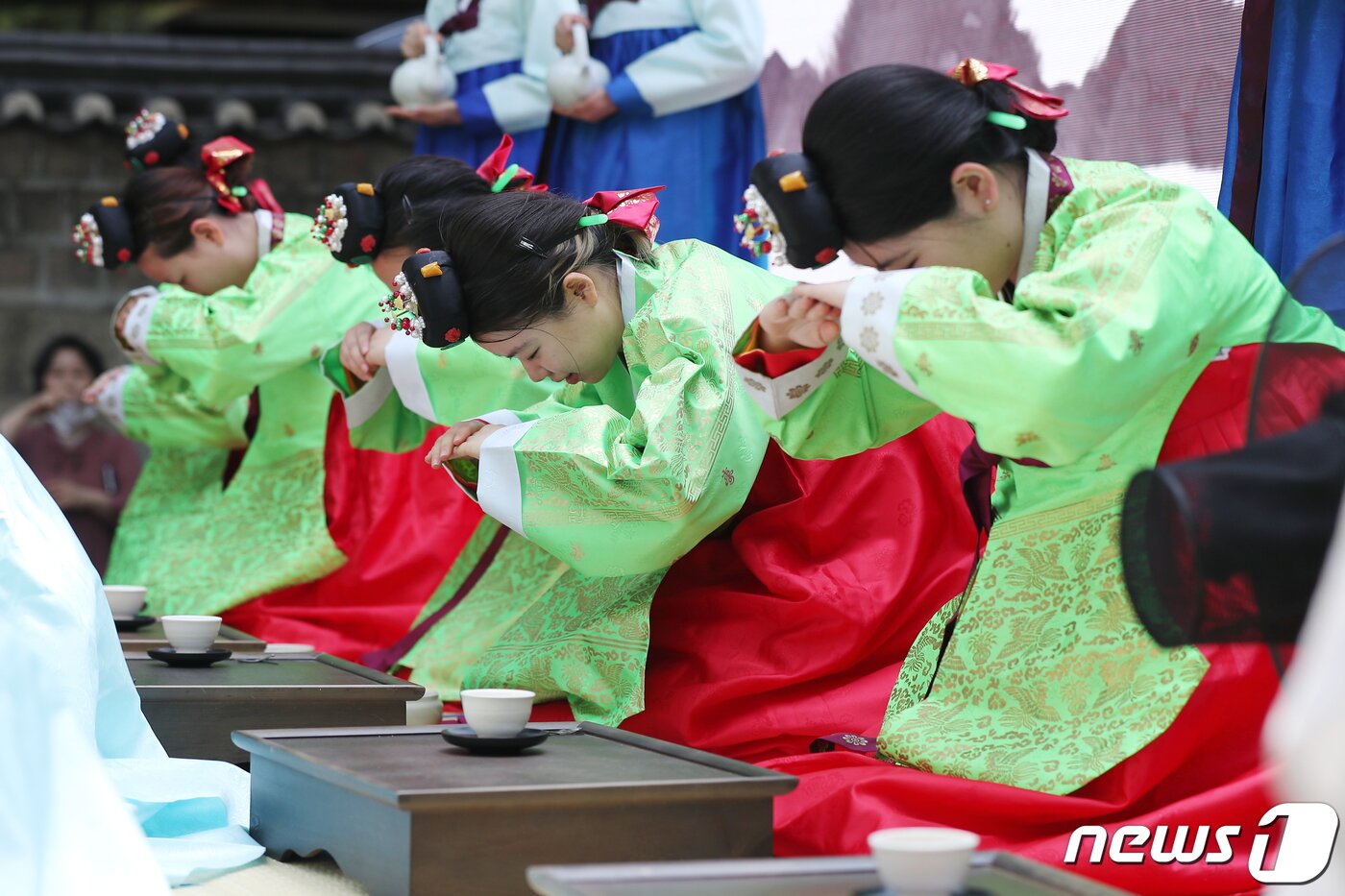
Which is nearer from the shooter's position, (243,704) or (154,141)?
(243,704)

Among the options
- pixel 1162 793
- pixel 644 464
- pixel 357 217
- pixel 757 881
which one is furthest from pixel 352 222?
pixel 757 881

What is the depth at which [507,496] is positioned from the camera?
8.55 ft

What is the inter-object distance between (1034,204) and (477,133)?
3002 millimetres

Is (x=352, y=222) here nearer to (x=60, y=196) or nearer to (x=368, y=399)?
(x=368, y=399)

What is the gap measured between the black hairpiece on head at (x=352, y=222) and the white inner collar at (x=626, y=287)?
0.89 metres

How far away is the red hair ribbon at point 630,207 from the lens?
2.78 m

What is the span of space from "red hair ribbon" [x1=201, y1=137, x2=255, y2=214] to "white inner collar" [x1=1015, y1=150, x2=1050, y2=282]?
8.43ft

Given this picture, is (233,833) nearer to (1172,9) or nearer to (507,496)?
(507,496)

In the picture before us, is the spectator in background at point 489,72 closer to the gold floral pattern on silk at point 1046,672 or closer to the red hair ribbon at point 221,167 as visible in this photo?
the red hair ribbon at point 221,167

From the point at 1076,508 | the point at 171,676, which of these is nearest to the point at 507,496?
the point at 171,676

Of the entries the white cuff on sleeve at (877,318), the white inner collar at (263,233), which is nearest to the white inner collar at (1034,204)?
the white cuff on sleeve at (877,318)

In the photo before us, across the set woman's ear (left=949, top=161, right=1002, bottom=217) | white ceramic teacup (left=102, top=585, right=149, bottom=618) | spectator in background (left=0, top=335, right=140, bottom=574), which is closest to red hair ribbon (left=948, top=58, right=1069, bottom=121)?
woman's ear (left=949, top=161, right=1002, bottom=217)

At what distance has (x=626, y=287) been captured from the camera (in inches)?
107

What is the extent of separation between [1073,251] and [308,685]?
4.49 ft
